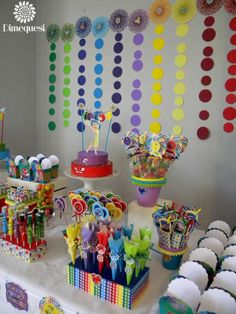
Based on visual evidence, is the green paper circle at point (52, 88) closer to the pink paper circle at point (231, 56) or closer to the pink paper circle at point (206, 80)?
the pink paper circle at point (206, 80)

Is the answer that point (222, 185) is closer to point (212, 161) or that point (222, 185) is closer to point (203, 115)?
point (212, 161)

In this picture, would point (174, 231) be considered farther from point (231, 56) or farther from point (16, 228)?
point (231, 56)

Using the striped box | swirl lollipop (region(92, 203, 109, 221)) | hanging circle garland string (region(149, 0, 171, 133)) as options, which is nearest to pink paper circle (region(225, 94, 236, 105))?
hanging circle garland string (region(149, 0, 171, 133))

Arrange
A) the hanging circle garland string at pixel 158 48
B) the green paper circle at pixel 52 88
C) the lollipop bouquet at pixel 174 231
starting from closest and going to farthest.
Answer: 1. the lollipop bouquet at pixel 174 231
2. the hanging circle garland string at pixel 158 48
3. the green paper circle at pixel 52 88

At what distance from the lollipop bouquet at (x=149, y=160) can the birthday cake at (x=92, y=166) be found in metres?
0.26

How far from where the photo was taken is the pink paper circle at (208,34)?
69.3 inches

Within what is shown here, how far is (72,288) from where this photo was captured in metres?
0.88

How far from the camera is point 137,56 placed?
6.64 ft

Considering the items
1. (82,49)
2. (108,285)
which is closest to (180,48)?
(82,49)

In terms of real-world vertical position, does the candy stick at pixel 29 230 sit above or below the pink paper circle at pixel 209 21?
below

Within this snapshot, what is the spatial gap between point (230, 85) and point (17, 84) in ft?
5.05

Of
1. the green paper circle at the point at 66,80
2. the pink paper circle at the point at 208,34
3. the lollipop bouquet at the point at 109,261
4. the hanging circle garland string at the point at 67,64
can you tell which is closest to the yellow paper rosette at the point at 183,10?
the pink paper circle at the point at 208,34

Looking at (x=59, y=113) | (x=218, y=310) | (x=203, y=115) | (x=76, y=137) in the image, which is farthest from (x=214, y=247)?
(x=59, y=113)

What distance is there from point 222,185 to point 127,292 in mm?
1222
